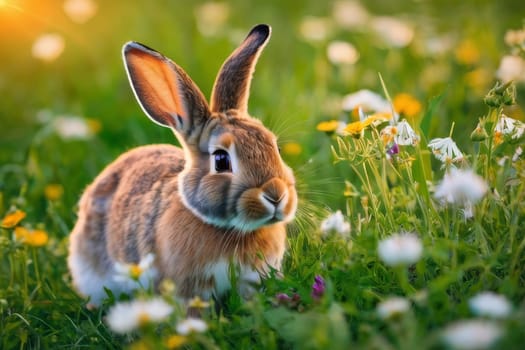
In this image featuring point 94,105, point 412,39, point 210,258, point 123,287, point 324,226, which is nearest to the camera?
point 324,226

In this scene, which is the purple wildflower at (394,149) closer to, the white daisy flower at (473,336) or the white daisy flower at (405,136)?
the white daisy flower at (405,136)

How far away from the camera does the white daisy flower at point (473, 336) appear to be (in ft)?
6.57

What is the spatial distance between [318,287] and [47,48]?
3777 millimetres

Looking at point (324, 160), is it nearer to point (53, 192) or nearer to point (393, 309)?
point (53, 192)

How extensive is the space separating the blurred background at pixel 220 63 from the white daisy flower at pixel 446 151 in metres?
0.96

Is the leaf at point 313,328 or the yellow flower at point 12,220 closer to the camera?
the leaf at point 313,328

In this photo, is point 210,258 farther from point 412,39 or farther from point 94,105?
point 412,39

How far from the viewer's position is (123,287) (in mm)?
3893

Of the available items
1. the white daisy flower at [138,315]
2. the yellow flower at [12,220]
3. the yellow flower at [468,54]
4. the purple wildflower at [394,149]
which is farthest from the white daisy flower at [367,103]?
the white daisy flower at [138,315]

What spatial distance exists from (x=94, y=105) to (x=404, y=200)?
329 cm

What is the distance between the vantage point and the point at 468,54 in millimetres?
5906

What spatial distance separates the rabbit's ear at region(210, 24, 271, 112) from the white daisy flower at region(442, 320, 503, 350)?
1879mm

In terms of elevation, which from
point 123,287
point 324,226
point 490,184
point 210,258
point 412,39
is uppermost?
A: point 412,39

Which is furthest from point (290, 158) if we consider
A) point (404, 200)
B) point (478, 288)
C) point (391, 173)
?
point (478, 288)
